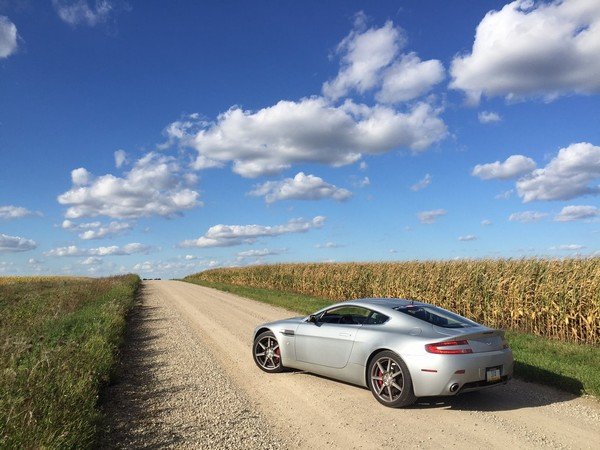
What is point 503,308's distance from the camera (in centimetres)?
1495

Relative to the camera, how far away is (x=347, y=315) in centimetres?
768

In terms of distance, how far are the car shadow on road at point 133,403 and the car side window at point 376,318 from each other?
3.14 metres

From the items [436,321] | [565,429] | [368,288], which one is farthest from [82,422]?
[368,288]

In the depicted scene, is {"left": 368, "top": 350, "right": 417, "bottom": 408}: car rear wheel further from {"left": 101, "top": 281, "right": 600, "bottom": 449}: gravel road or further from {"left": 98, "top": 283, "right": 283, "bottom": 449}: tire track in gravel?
{"left": 98, "top": 283, "right": 283, "bottom": 449}: tire track in gravel

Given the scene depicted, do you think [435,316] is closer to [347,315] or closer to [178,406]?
[347,315]

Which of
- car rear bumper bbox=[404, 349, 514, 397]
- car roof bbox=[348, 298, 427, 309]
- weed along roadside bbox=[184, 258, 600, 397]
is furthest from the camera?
weed along roadside bbox=[184, 258, 600, 397]

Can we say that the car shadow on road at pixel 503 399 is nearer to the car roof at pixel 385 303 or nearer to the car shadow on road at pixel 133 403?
the car roof at pixel 385 303

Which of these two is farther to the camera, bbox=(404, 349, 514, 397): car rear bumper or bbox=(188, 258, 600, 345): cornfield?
bbox=(188, 258, 600, 345): cornfield

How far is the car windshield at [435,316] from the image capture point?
6613 millimetres

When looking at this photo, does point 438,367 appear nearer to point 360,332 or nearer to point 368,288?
point 360,332

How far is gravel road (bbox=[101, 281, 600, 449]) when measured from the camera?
5.16 meters

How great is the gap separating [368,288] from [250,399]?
16.8m

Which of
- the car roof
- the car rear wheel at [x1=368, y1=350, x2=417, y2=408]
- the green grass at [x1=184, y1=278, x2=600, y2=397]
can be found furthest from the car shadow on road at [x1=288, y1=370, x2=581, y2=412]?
the car roof

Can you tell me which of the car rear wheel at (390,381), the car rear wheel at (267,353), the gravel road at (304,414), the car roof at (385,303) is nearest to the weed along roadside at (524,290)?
the gravel road at (304,414)
